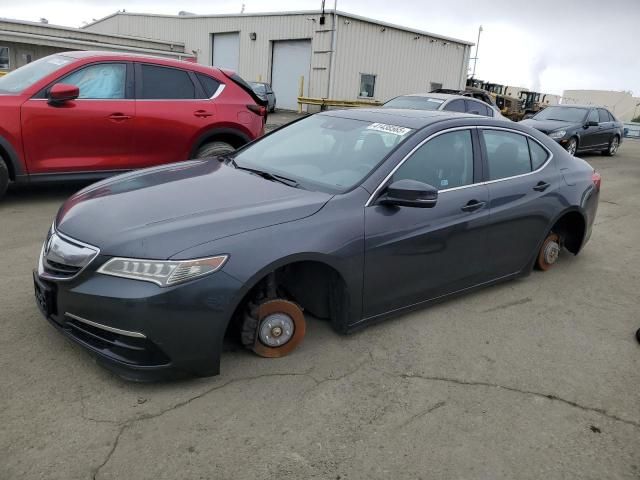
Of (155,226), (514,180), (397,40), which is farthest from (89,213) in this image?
(397,40)

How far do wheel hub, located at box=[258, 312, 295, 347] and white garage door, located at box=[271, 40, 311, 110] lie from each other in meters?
22.7

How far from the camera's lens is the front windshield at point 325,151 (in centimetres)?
362

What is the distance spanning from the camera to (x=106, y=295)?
2.69 metres

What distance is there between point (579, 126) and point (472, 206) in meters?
12.2

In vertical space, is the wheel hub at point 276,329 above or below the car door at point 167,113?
below

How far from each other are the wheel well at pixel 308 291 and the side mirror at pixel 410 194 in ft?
1.95

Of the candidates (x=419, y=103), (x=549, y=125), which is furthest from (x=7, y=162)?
(x=549, y=125)

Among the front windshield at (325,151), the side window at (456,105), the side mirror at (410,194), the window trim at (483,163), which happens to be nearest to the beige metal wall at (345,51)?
the side window at (456,105)

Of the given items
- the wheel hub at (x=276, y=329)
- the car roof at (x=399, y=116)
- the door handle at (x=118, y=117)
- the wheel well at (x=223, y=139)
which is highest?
the car roof at (x=399, y=116)

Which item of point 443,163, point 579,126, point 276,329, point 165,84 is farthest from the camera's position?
point 579,126

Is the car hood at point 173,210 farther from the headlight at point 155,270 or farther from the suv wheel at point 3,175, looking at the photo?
the suv wheel at point 3,175

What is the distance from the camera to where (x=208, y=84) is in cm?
709

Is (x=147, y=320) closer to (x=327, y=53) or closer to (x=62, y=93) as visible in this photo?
(x=62, y=93)

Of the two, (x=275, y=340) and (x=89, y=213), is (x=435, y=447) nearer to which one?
(x=275, y=340)
